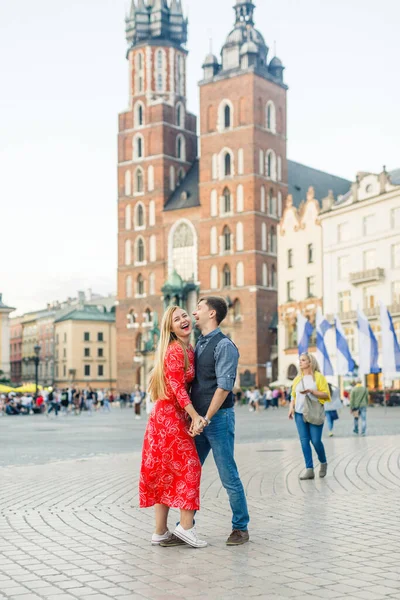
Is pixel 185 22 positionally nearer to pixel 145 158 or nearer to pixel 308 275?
pixel 145 158

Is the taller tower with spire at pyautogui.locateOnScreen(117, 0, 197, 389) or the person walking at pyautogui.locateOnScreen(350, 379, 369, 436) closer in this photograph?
the person walking at pyautogui.locateOnScreen(350, 379, 369, 436)

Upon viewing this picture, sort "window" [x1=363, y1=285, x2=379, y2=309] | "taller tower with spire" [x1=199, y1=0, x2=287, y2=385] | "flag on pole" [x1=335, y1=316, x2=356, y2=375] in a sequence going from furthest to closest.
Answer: "taller tower with spire" [x1=199, y1=0, x2=287, y2=385], "window" [x1=363, y1=285, x2=379, y2=309], "flag on pole" [x1=335, y1=316, x2=356, y2=375]

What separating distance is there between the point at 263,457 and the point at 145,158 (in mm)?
63853

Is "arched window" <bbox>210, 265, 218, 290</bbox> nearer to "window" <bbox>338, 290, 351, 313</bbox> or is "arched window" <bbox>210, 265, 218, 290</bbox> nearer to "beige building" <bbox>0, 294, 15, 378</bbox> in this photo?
"window" <bbox>338, 290, 351, 313</bbox>

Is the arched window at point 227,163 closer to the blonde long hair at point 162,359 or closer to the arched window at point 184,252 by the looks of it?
the arched window at point 184,252

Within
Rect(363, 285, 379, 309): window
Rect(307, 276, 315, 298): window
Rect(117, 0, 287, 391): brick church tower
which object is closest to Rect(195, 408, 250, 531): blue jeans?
Rect(363, 285, 379, 309): window

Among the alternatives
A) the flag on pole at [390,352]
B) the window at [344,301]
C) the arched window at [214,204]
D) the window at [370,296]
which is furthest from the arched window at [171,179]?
the flag on pole at [390,352]

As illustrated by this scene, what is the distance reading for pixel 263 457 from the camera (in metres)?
14.9

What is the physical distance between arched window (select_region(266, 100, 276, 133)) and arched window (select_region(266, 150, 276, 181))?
1.96 m

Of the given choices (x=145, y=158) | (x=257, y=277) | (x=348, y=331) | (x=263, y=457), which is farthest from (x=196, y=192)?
(x=263, y=457)

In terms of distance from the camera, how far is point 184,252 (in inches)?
2896

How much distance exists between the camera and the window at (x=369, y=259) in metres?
54.7

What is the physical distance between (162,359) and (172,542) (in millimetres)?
1456

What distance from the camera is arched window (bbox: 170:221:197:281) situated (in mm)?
73000
